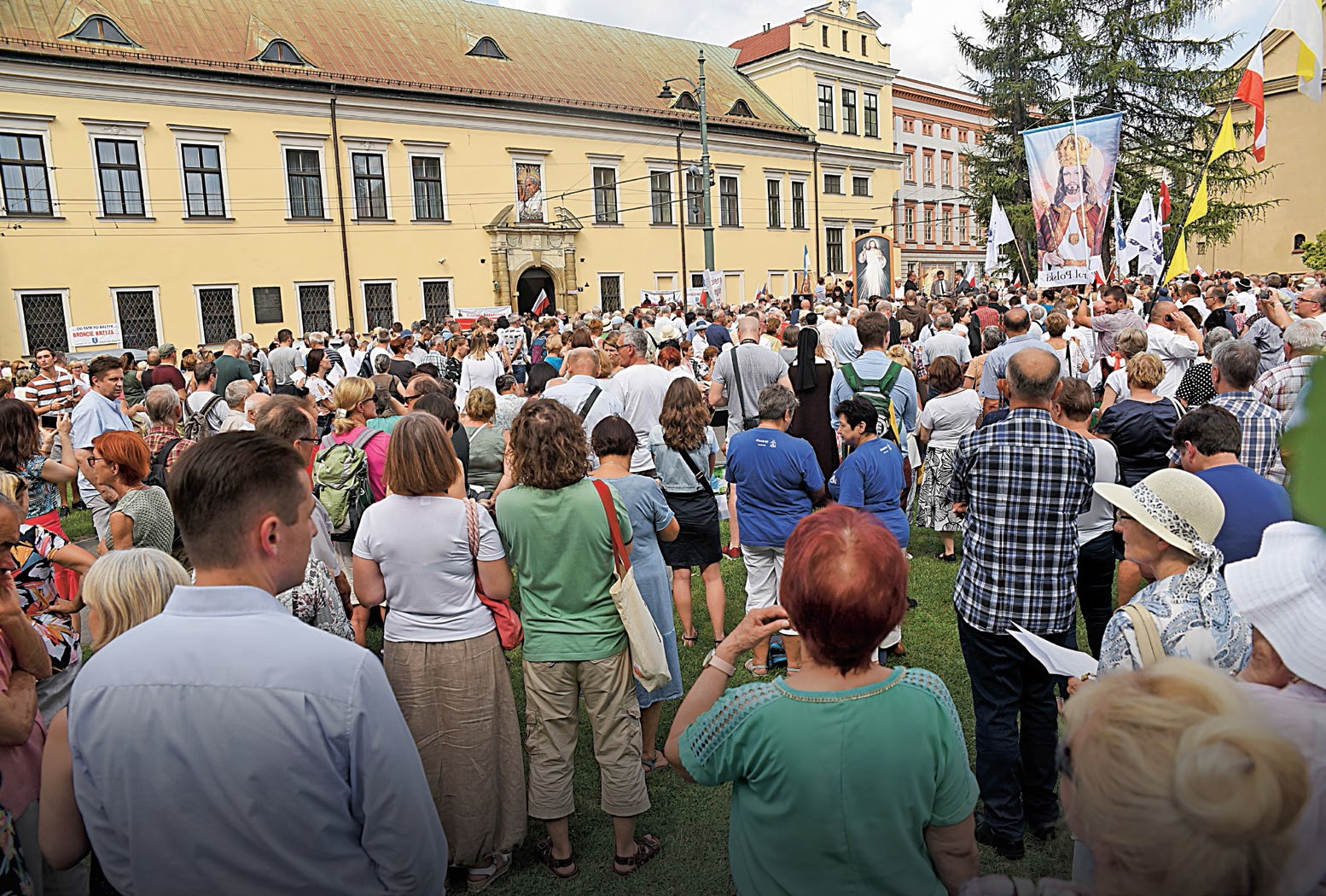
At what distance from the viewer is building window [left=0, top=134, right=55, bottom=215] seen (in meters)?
22.3

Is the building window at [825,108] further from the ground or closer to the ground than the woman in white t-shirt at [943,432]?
further from the ground

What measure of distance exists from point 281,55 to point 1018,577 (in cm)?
2973

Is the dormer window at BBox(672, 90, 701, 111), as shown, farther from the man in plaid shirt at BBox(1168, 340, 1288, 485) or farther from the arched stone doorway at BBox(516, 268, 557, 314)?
the man in plaid shirt at BBox(1168, 340, 1288, 485)

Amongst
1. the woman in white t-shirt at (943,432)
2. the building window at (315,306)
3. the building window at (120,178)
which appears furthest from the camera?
the building window at (315,306)

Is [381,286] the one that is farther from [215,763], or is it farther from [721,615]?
[215,763]

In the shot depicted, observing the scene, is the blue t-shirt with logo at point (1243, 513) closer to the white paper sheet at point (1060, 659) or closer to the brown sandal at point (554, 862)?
the white paper sheet at point (1060, 659)

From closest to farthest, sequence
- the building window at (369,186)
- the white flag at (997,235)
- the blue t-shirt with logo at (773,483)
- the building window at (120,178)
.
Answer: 1. the blue t-shirt with logo at (773,483)
2. the white flag at (997,235)
3. the building window at (120,178)
4. the building window at (369,186)

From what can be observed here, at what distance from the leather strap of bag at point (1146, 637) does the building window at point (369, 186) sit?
1130 inches

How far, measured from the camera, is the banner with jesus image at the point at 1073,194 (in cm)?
993

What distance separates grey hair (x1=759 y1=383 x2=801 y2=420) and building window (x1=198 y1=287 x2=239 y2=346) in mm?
24727

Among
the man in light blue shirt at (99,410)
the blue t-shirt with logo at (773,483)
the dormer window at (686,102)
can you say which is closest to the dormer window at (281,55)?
the dormer window at (686,102)

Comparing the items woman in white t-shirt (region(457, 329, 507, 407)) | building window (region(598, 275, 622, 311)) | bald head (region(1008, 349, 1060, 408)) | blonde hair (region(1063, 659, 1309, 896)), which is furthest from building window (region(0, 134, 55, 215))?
blonde hair (region(1063, 659, 1309, 896))

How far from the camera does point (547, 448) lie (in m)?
3.47

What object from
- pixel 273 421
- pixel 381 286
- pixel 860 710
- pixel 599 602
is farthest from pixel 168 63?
pixel 860 710
